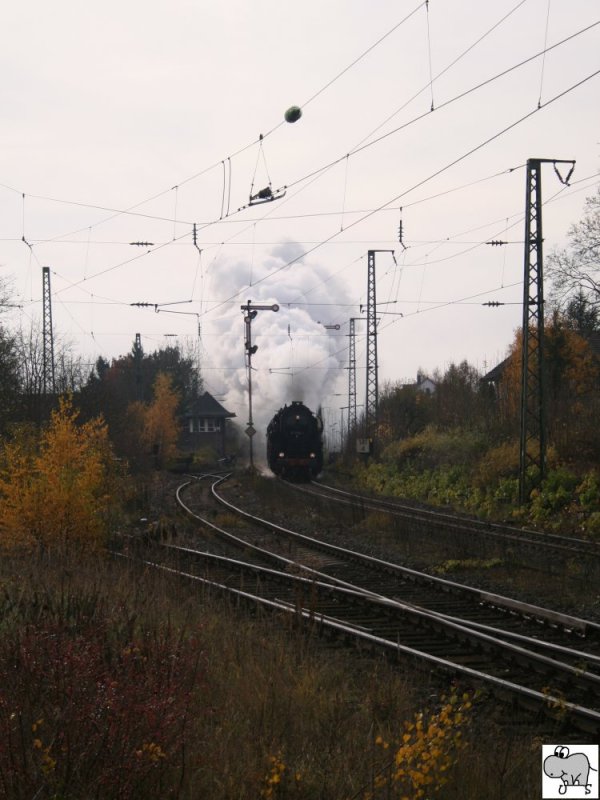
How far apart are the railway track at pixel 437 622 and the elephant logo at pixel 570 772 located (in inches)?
45.8

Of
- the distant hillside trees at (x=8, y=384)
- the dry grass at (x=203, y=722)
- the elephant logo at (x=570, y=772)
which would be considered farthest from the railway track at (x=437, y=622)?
the distant hillside trees at (x=8, y=384)

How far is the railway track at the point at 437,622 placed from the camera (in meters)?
8.09

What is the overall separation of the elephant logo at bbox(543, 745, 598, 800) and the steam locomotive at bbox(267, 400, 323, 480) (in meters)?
35.2

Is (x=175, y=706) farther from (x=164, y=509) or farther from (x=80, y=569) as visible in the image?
(x=164, y=509)

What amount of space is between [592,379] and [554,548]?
2424cm

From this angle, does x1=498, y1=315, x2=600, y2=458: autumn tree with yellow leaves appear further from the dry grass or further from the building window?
the building window

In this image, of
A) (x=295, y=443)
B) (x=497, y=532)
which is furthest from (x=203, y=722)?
(x=295, y=443)

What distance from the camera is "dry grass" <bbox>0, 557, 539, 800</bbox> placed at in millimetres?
4715

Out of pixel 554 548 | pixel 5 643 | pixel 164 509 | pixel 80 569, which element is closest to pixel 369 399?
pixel 164 509

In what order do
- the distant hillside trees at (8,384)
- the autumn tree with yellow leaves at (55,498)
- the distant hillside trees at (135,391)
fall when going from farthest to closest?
the distant hillside trees at (135,391), the distant hillside trees at (8,384), the autumn tree with yellow leaves at (55,498)

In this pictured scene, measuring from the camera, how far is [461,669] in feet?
27.3

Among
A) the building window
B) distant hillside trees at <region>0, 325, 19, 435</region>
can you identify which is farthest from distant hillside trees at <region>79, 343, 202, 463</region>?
distant hillside trees at <region>0, 325, 19, 435</region>

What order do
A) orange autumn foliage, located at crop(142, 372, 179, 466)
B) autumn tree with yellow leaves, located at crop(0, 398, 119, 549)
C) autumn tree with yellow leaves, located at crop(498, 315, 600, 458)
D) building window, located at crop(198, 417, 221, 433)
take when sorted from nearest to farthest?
autumn tree with yellow leaves, located at crop(0, 398, 119, 549) → autumn tree with yellow leaves, located at crop(498, 315, 600, 458) → orange autumn foliage, located at crop(142, 372, 179, 466) → building window, located at crop(198, 417, 221, 433)

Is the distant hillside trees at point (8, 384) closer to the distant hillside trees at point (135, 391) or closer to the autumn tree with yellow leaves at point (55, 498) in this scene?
the distant hillside trees at point (135, 391)
